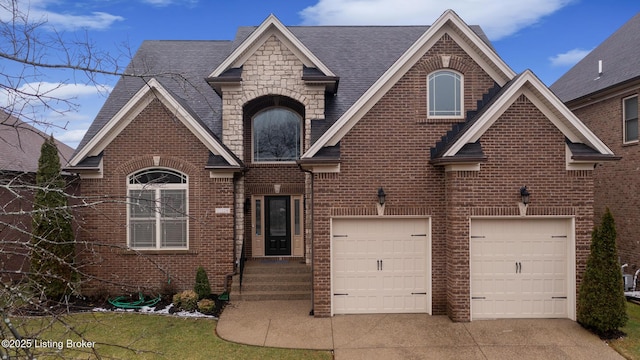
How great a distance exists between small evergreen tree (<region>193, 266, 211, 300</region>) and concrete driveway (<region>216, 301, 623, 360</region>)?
130 centimetres

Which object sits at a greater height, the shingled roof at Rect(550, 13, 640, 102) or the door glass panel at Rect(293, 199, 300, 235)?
the shingled roof at Rect(550, 13, 640, 102)

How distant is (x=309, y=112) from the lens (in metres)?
12.7

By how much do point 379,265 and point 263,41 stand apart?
7719 mm

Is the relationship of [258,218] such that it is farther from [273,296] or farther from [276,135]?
[273,296]

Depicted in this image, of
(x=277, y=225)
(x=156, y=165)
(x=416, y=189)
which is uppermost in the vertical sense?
(x=156, y=165)

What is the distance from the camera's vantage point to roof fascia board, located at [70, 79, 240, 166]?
11.5m

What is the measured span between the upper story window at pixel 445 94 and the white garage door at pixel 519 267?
2826 mm

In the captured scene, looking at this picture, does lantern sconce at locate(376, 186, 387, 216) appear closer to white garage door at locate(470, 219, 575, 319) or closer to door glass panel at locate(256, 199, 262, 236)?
white garage door at locate(470, 219, 575, 319)

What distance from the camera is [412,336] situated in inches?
340

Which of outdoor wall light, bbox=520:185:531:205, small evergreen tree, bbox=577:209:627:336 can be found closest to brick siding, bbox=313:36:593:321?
outdoor wall light, bbox=520:185:531:205

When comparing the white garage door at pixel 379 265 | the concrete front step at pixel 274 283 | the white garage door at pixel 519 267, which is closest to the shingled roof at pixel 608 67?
the white garage door at pixel 519 267

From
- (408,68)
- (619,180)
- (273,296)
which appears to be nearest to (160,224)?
(273,296)

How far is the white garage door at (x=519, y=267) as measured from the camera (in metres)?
9.57

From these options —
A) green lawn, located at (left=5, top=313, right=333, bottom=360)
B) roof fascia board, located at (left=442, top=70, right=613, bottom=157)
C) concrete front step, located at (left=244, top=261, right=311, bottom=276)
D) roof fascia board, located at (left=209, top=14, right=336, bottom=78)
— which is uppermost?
roof fascia board, located at (left=209, top=14, right=336, bottom=78)
